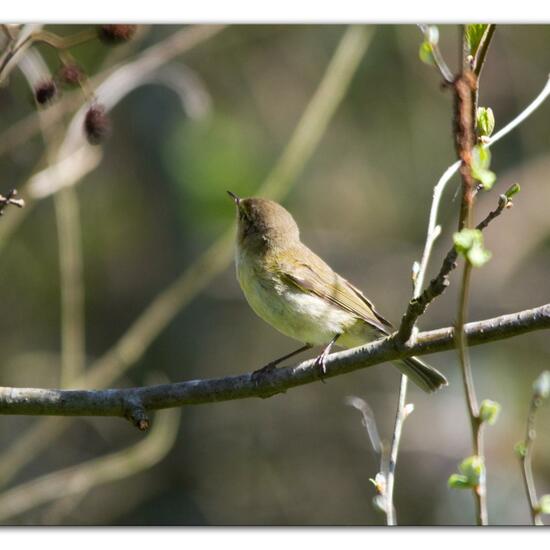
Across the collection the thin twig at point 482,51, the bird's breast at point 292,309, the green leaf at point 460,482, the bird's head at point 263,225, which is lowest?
the green leaf at point 460,482

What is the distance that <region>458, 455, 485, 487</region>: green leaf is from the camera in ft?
4.04

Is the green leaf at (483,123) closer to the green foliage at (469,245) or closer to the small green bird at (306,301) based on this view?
the green foliage at (469,245)

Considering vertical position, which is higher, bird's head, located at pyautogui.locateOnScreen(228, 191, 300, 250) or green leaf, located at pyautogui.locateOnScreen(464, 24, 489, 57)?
bird's head, located at pyautogui.locateOnScreen(228, 191, 300, 250)

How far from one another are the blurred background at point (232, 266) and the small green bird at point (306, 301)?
1.06 meters

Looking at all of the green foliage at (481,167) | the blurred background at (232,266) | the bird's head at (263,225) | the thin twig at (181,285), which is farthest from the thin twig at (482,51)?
the blurred background at (232,266)

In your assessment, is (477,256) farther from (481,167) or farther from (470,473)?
(470,473)

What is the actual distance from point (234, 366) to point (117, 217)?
3.37ft

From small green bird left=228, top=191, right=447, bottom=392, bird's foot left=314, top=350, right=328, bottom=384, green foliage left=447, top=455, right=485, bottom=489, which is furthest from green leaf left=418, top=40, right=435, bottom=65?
small green bird left=228, top=191, right=447, bottom=392

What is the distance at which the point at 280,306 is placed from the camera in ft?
8.48

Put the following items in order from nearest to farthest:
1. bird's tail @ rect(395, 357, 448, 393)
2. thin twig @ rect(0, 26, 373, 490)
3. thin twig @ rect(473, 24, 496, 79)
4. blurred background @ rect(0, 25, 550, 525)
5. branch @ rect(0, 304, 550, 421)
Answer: thin twig @ rect(473, 24, 496, 79) → branch @ rect(0, 304, 550, 421) → bird's tail @ rect(395, 357, 448, 393) → thin twig @ rect(0, 26, 373, 490) → blurred background @ rect(0, 25, 550, 525)

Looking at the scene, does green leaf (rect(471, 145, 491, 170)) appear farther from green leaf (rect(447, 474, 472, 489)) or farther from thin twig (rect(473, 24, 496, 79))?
green leaf (rect(447, 474, 472, 489))

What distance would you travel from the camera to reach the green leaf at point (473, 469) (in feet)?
4.04

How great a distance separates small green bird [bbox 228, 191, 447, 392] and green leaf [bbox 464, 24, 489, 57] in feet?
4.06
